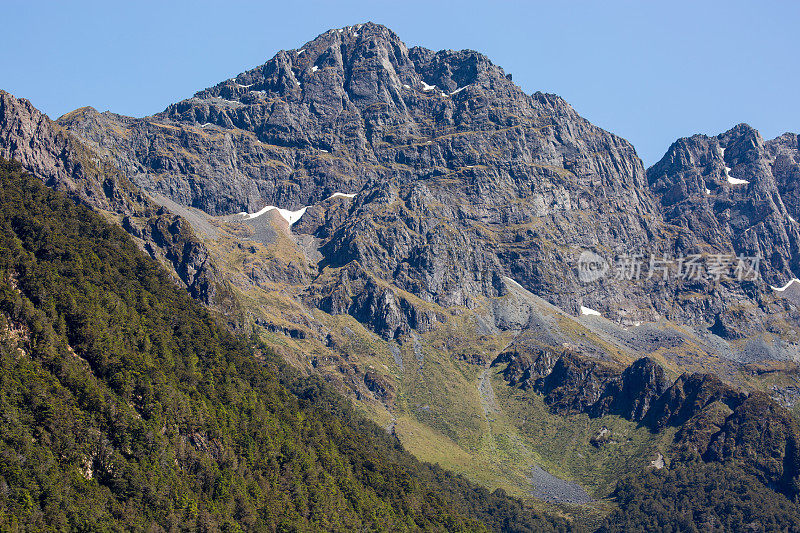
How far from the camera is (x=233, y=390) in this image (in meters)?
199

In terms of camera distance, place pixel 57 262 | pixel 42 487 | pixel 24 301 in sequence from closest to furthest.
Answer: pixel 42 487, pixel 24 301, pixel 57 262

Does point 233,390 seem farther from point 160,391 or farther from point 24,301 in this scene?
point 24,301

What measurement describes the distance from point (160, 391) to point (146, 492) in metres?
25.6

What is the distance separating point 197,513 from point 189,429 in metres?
21.6

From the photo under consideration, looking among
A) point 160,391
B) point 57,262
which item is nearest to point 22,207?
point 57,262

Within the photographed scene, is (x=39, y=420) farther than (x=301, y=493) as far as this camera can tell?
No

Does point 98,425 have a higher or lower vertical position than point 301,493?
higher

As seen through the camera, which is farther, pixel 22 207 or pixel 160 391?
pixel 22 207

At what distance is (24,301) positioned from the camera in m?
156

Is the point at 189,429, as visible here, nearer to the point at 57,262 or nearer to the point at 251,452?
the point at 251,452

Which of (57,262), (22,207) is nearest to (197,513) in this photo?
(57,262)

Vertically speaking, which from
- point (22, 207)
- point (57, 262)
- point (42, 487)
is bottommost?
point (42, 487)

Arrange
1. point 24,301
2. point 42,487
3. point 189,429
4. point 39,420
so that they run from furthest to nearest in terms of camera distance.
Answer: point 189,429 < point 24,301 < point 39,420 < point 42,487

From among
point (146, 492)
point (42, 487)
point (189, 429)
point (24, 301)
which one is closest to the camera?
point (42, 487)
